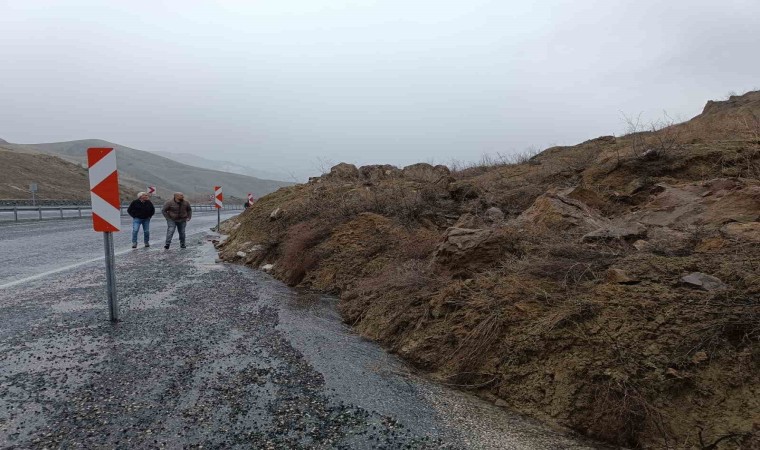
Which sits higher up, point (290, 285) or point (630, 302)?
point (630, 302)

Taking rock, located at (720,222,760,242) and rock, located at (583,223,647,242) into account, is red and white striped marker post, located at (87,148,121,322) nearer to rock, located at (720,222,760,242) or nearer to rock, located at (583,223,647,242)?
rock, located at (583,223,647,242)

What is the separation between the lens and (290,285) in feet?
29.3

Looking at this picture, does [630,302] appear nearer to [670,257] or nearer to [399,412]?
[670,257]

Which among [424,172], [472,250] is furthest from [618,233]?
[424,172]

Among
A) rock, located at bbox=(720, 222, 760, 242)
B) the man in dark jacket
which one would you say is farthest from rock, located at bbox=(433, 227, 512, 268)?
the man in dark jacket

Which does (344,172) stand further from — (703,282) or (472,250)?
(703,282)

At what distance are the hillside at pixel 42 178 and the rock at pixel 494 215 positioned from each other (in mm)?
48848

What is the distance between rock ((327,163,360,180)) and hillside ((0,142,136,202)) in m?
39.7

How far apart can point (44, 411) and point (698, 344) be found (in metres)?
4.87

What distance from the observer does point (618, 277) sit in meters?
4.49

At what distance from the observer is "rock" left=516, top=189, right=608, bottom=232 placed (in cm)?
685

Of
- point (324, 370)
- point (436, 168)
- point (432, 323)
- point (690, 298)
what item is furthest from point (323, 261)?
point (436, 168)

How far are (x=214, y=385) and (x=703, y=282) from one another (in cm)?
434

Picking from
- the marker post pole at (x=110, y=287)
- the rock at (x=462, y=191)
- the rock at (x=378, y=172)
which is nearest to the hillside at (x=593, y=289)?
the rock at (x=462, y=191)
